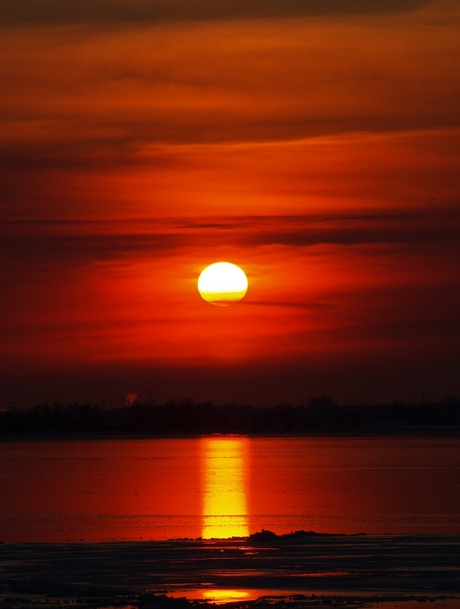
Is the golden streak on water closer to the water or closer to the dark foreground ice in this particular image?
the water

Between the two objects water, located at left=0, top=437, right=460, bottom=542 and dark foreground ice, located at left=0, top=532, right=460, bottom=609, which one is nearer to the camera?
dark foreground ice, located at left=0, top=532, right=460, bottom=609

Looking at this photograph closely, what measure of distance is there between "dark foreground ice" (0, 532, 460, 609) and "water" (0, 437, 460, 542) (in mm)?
5409

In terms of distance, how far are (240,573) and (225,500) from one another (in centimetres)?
2656

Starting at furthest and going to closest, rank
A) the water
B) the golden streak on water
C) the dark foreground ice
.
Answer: the water, the golden streak on water, the dark foreground ice

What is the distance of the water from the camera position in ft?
117

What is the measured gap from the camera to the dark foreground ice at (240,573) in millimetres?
19938

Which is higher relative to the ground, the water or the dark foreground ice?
the water

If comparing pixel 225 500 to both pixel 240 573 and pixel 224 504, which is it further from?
pixel 240 573

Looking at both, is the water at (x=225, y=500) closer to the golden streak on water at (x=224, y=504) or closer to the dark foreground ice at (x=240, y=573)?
the golden streak on water at (x=224, y=504)

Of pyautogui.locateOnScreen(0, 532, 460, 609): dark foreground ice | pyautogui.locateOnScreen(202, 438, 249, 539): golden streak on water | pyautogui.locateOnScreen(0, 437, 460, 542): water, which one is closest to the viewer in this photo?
pyautogui.locateOnScreen(0, 532, 460, 609): dark foreground ice

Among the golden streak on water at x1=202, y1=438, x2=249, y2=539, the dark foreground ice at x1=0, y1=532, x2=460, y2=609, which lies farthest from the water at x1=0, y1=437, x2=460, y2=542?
the dark foreground ice at x1=0, y1=532, x2=460, y2=609

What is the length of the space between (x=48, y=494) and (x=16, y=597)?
115ft

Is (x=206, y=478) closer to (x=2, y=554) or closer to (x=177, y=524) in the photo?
(x=177, y=524)

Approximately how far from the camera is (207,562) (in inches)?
970
